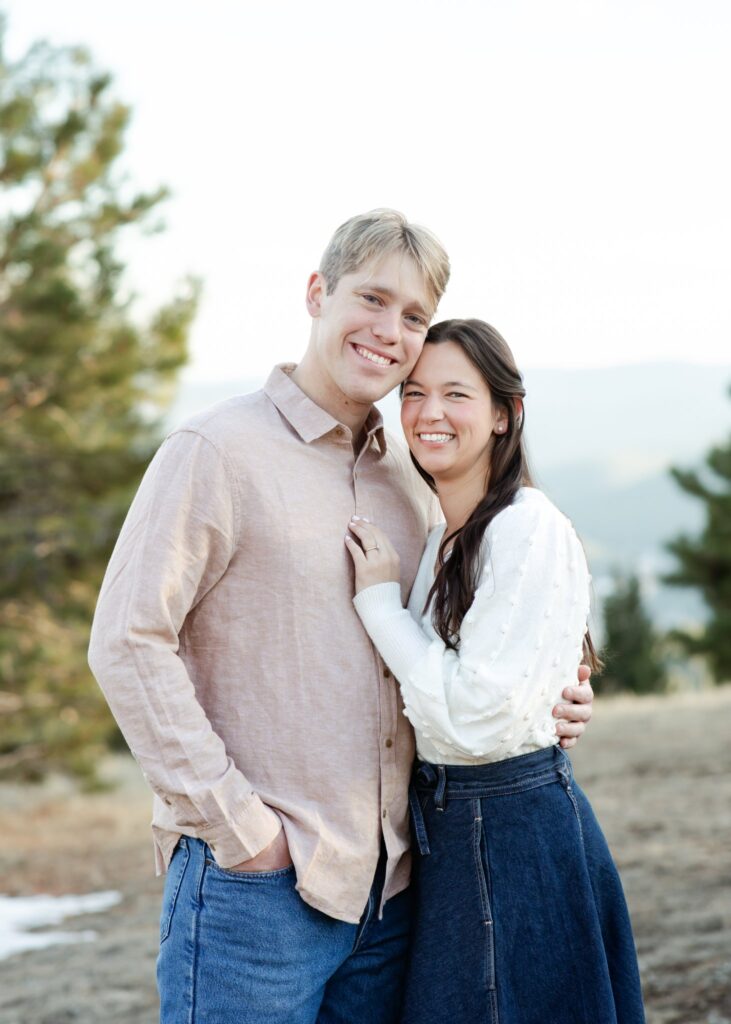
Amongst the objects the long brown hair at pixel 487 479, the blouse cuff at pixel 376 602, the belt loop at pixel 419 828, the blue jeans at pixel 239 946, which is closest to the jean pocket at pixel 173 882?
the blue jeans at pixel 239 946

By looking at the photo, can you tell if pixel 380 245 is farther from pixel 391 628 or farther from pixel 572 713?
pixel 572 713

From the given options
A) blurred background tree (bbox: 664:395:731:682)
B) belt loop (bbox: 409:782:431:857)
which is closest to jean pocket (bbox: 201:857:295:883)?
belt loop (bbox: 409:782:431:857)

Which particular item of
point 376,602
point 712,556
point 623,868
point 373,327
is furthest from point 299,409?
point 712,556

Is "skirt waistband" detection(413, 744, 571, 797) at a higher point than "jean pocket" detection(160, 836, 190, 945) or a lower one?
higher

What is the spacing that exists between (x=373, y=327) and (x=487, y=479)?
475 mm

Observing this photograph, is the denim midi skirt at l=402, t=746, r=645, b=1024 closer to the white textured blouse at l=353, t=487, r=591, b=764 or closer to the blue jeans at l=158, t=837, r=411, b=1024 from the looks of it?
the white textured blouse at l=353, t=487, r=591, b=764

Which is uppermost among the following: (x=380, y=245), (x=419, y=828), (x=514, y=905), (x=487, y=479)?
(x=380, y=245)

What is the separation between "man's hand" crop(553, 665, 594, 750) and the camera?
2531 mm

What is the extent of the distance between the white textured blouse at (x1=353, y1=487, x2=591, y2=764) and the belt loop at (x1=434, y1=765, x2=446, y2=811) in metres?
0.03

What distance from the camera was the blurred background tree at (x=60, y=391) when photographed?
10.2 m

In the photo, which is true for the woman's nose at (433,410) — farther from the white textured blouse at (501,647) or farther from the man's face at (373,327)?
the white textured blouse at (501,647)

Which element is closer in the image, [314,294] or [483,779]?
[483,779]

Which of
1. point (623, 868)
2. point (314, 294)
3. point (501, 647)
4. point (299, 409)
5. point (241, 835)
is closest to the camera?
point (241, 835)

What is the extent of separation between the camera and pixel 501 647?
2352 mm
